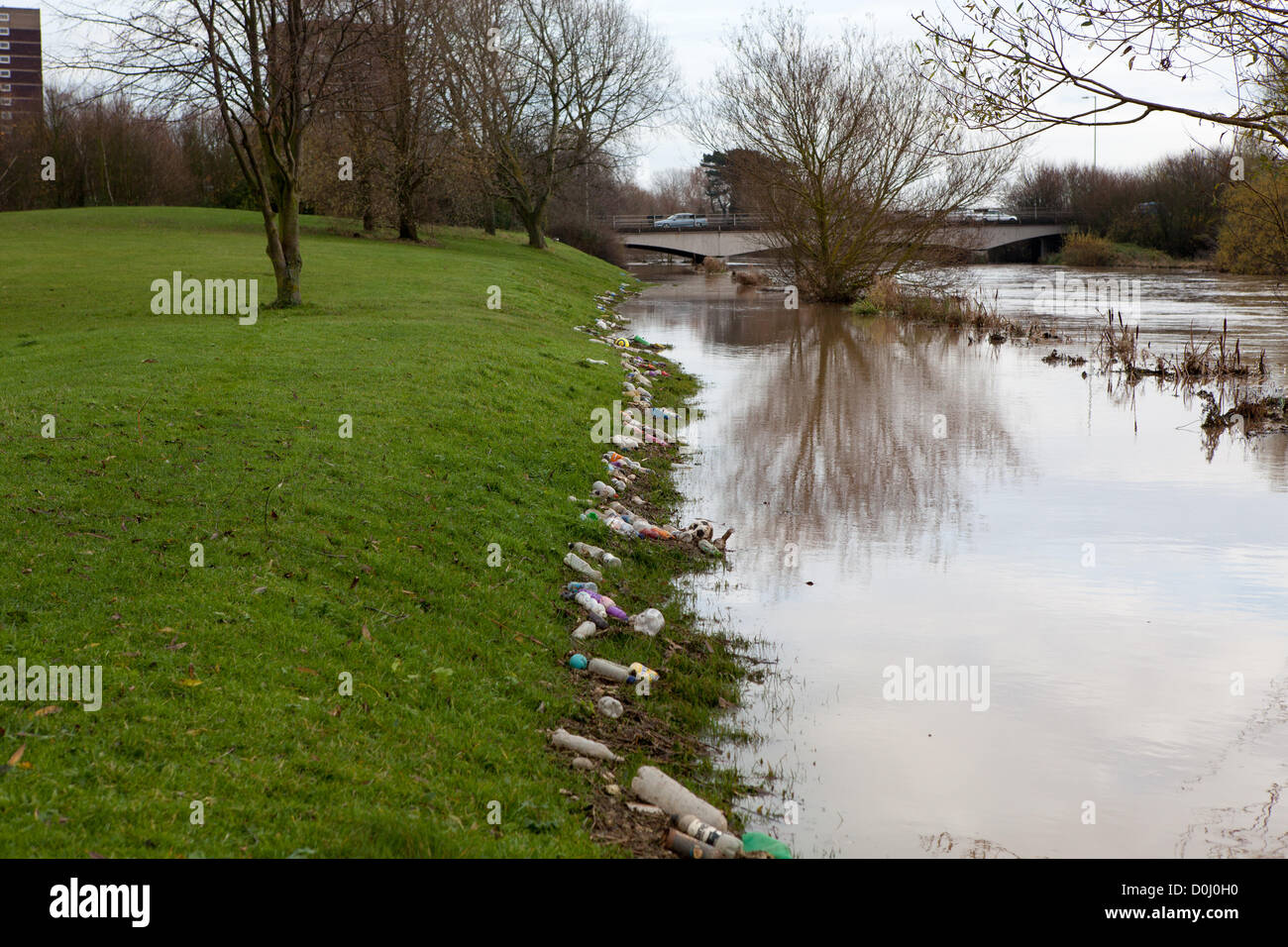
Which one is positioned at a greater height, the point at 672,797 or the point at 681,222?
the point at 681,222

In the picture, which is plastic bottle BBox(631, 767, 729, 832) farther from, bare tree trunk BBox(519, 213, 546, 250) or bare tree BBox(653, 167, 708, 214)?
bare tree BBox(653, 167, 708, 214)

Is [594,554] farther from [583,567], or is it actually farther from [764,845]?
[764,845]

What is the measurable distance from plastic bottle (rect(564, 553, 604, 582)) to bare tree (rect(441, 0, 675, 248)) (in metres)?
35.5

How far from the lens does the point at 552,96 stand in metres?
45.1

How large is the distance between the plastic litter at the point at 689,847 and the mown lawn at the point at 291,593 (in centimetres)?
47

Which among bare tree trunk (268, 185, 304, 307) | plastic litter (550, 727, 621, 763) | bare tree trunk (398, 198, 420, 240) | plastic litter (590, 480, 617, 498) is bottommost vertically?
plastic litter (550, 727, 621, 763)

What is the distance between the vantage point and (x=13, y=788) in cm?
411

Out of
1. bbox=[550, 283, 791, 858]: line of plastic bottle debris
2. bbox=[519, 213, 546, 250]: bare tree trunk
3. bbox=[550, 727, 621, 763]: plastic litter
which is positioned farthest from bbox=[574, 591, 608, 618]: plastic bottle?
bbox=[519, 213, 546, 250]: bare tree trunk

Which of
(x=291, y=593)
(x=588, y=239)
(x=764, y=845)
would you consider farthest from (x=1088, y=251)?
(x=764, y=845)

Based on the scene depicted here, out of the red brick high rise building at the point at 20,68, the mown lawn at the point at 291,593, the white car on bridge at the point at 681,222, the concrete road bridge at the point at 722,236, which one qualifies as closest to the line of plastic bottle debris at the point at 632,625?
the mown lawn at the point at 291,593

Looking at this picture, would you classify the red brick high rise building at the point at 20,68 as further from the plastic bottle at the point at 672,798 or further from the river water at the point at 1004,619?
the plastic bottle at the point at 672,798

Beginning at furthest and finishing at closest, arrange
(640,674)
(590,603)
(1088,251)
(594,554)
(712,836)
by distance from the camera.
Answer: (1088,251) → (594,554) → (590,603) → (640,674) → (712,836)

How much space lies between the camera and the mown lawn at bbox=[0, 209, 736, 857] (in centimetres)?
443

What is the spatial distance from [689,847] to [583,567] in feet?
13.1
